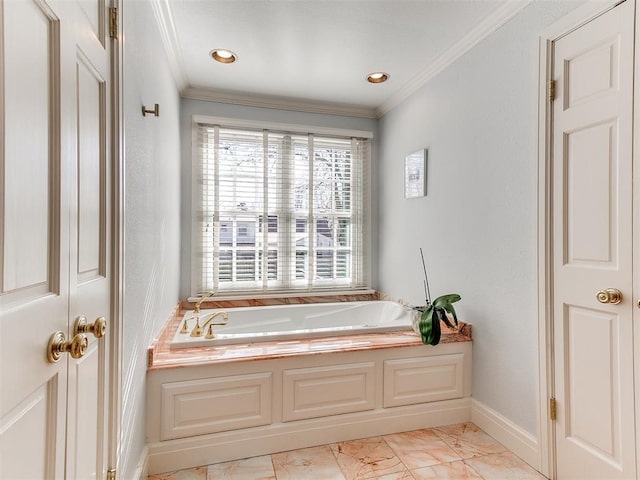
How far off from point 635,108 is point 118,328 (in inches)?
83.1

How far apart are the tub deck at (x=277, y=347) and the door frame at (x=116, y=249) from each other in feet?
1.77

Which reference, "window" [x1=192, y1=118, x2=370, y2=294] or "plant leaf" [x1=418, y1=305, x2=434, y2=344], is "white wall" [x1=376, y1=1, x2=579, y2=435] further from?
"window" [x1=192, y1=118, x2=370, y2=294]

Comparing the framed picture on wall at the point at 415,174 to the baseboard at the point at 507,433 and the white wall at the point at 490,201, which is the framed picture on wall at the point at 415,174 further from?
the baseboard at the point at 507,433

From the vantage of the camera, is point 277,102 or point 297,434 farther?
point 277,102

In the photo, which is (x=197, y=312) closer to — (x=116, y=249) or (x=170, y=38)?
(x=116, y=249)

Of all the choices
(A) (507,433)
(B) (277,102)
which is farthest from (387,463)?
(B) (277,102)

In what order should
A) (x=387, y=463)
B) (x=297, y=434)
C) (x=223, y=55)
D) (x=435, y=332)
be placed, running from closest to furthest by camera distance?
(x=387, y=463) → (x=297, y=434) → (x=435, y=332) → (x=223, y=55)

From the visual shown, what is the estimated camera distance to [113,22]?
1.18m

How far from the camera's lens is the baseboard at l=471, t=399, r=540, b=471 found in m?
1.77

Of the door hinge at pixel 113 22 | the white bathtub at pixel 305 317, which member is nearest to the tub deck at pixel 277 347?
the white bathtub at pixel 305 317

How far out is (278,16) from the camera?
2.01m

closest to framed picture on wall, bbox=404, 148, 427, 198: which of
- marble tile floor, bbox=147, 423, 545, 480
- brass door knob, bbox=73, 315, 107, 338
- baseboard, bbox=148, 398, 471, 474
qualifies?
baseboard, bbox=148, 398, 471, 474

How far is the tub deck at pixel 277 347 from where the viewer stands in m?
1.79

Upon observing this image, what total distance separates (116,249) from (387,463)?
167cm
